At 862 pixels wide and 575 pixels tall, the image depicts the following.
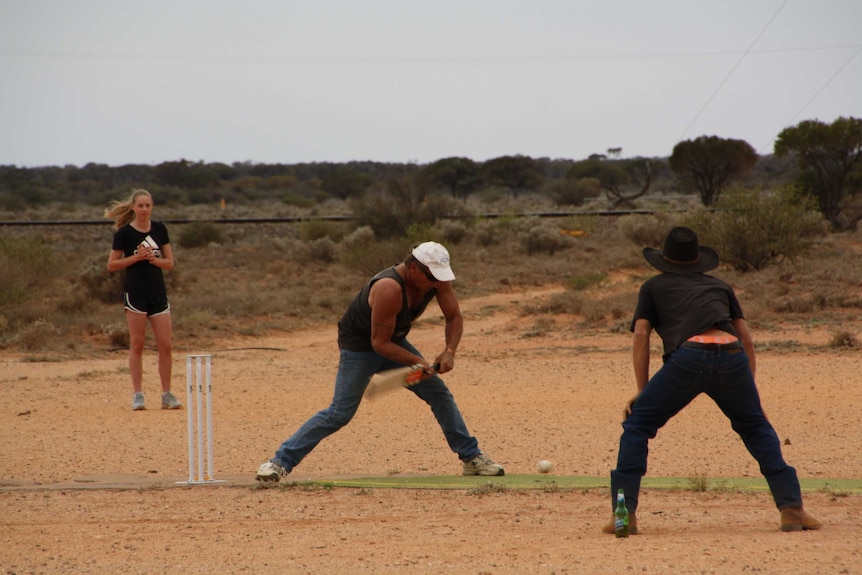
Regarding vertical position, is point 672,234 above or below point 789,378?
above

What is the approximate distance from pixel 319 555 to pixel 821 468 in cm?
417

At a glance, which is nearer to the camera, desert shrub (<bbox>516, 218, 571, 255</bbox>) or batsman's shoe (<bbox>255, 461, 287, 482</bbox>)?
batsman's shoe (<bbox>255, 461, 287, 482</bbox>)

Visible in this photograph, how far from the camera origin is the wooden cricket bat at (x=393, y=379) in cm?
727

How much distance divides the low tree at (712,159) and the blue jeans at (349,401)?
4794cm

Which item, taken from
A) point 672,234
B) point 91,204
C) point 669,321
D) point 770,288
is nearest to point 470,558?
point 669,321

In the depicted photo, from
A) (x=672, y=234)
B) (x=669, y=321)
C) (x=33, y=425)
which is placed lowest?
(x=33, y=425)

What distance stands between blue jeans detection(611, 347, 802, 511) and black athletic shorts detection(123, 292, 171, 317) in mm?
6413

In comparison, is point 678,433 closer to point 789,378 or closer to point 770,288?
point 789,378

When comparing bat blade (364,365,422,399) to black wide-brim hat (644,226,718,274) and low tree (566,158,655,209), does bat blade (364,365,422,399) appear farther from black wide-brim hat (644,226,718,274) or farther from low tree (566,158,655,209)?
low tree (566,158,655,209)

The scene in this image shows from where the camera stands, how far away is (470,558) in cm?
557

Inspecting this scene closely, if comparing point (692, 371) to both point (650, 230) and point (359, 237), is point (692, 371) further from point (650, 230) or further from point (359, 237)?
point (359, 237)

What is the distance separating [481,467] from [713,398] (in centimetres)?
239

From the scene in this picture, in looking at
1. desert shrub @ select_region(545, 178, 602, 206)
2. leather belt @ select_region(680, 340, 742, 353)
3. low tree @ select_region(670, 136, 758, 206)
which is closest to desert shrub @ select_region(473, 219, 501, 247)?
low tree @ select_region(670, 136, 758, 206)

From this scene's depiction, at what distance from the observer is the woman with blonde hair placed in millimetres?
10805
